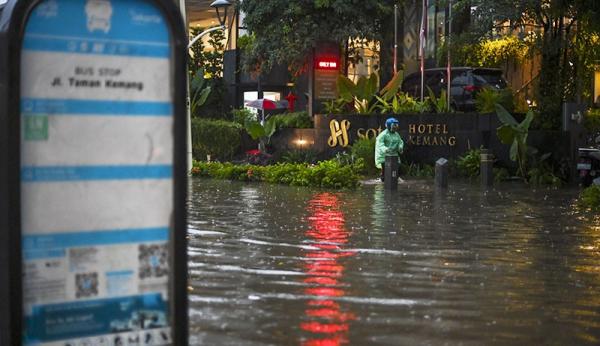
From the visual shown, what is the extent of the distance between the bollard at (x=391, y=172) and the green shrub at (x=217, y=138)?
12.6 m

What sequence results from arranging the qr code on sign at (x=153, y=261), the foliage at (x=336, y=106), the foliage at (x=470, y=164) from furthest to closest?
the foliage at (x=336, y=106) < the foliage at (x=470, y=164) < the qr code on sign at (x=153, y=261)

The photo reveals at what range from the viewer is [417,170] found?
82.0ft

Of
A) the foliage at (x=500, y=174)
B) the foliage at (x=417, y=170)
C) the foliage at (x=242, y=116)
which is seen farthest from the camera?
the foliage at (x=242, y=116)

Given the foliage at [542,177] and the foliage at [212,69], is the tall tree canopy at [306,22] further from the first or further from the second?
the foliage at [542,177]

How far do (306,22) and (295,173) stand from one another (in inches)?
382

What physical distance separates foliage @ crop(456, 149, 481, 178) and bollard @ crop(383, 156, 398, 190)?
4.53 metres

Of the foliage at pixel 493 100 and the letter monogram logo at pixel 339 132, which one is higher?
the foliage at pixel 493 100

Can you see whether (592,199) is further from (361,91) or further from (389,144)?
(361,91)

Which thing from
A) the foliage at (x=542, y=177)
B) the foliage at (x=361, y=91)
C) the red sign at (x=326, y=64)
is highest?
the red sign at (x=326, y=64)

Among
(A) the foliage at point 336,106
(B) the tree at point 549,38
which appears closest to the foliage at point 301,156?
(A) the foliage at point 336,106

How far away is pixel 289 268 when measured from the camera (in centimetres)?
923

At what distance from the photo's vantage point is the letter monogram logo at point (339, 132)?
26.9 metres

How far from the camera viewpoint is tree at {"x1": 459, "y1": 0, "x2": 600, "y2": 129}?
22.7 meters

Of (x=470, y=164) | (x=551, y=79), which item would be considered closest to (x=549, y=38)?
(x=551, y=79)
